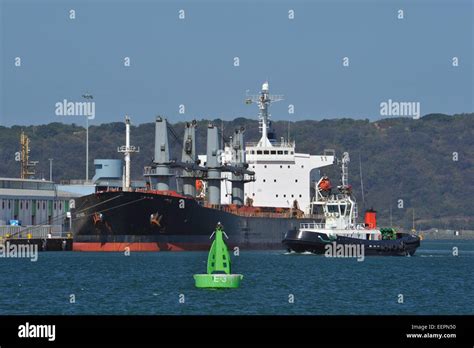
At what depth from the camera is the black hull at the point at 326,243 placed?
A: 8856 cm

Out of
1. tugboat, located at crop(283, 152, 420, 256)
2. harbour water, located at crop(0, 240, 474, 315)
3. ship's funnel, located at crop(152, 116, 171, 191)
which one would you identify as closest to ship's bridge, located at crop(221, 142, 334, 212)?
ship's funnel, located at crop(152, 116, 171, 191)

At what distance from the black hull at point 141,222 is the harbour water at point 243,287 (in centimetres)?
883

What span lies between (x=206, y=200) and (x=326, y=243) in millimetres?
24348

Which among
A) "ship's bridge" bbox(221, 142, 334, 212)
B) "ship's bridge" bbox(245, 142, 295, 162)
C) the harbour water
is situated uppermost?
"ship's bridge" bbox(245, 142, 295, 162)

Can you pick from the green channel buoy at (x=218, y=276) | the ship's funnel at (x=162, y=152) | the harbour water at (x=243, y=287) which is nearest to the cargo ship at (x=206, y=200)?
the ship's funnel at (x=162, y=152)

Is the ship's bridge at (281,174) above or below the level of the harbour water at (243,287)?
above

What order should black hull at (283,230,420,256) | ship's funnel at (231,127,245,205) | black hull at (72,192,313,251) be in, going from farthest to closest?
ship's funnel at (231,127,245,205) < black hull at (72,192,313,251) < black hull at (283,230,420,256)

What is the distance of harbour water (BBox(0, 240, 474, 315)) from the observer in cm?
4909

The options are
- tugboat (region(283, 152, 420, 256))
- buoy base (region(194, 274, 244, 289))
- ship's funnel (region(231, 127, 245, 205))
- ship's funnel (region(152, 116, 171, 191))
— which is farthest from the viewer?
ship's funnel (region(231, 127, 245, 205))

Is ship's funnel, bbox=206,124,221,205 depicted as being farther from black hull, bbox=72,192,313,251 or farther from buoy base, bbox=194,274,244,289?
buoy base, bbox=194,274,244,289

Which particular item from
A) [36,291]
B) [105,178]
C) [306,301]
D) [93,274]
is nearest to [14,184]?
[105,178]

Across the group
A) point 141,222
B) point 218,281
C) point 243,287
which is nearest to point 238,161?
point 141,222

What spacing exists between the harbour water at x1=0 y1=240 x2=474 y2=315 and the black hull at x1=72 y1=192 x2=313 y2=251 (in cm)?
883

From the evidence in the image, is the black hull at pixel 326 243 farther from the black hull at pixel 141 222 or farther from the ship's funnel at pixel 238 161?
the ship's funnel at pixel 238 161
